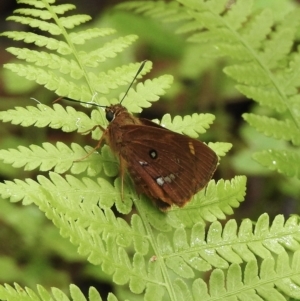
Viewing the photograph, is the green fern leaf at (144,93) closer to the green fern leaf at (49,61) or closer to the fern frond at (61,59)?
the fern frond at (61,59)

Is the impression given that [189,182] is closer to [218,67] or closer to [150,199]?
[150,199]

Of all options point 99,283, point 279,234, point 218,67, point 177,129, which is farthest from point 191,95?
point 279,234

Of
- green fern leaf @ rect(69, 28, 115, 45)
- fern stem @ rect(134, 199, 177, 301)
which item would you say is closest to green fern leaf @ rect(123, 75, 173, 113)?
green fern leaf @ rect(69, 28, 115, 45)

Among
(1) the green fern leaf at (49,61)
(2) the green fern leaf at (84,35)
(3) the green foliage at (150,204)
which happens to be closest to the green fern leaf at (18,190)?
(3) the green foliage at (150,204)

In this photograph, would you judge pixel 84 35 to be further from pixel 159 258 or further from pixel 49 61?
pixel 159 258

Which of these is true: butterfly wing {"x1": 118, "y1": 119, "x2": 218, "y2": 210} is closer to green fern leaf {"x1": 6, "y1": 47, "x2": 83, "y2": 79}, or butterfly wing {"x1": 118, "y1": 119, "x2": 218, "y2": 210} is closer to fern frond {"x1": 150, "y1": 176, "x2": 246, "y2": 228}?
fern frond {"x1": 150, "y1": 176, "x2": 246, "y2": 228}

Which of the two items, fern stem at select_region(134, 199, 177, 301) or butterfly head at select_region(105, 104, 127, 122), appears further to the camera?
butterfly head at select_region(105, 104, 127, 122)
